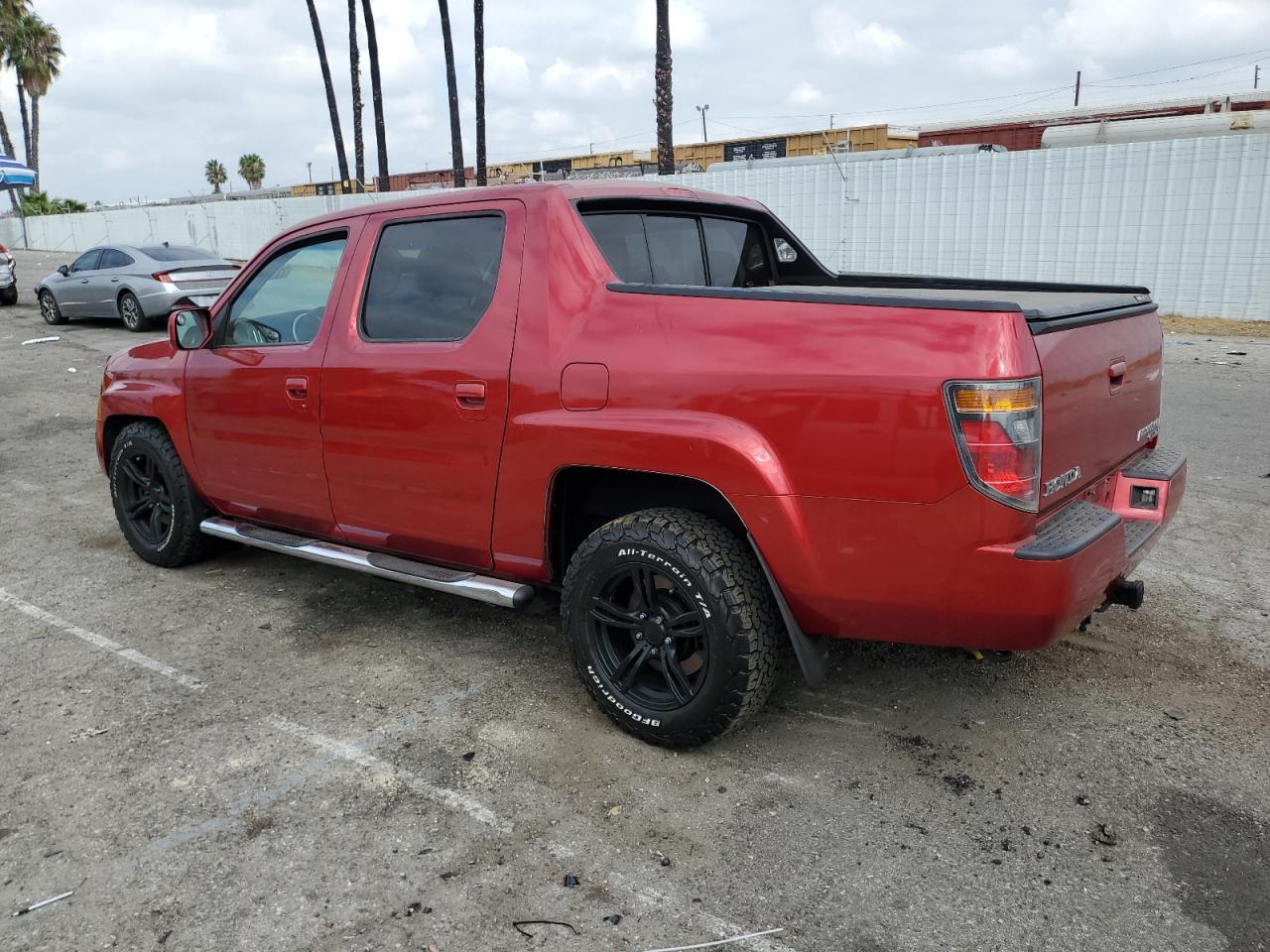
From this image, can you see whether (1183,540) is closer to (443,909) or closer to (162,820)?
(443,909)

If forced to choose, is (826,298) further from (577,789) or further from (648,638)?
(577,789)

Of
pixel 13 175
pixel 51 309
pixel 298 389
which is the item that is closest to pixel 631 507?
pixel 298 389

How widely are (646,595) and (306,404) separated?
1.78m

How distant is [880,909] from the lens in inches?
98.1

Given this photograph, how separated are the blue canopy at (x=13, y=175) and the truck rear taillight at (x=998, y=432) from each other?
3392 cm

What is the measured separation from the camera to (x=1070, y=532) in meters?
2.77

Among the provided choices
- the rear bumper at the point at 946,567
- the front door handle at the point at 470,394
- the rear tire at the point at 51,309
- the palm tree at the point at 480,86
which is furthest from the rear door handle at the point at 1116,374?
the palm tree at the point at 480,86

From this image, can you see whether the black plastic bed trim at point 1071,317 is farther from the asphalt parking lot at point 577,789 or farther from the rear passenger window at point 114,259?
the rear passenger window at point 114,259

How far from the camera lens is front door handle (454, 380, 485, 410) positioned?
3.46 metres

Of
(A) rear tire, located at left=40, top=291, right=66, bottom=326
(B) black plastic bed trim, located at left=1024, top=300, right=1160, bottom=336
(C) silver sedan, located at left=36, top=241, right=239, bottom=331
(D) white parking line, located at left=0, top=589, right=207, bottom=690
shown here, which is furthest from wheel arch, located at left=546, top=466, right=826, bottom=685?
(A) rear tire, located at left=40, top=291, right=66, bottom=326

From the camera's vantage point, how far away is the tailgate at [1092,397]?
2.73m

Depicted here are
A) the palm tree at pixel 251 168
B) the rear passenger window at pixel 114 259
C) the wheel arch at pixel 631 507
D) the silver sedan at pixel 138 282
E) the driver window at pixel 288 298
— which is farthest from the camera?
the palm tree at pixel 251 168

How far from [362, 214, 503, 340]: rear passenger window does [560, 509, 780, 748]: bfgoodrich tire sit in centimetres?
102

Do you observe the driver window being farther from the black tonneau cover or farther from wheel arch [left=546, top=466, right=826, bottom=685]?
the black tonneau cover
